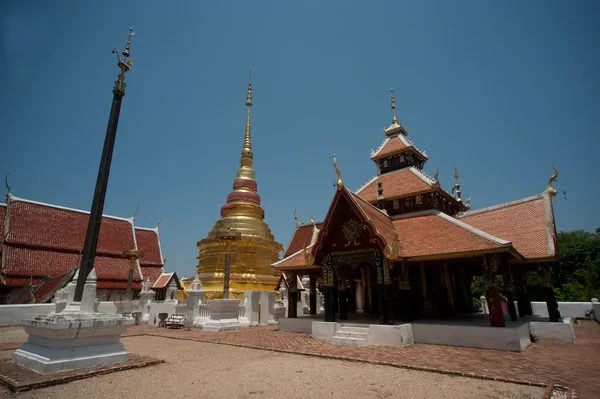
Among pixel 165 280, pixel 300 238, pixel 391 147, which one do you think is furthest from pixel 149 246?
pixel 391 147

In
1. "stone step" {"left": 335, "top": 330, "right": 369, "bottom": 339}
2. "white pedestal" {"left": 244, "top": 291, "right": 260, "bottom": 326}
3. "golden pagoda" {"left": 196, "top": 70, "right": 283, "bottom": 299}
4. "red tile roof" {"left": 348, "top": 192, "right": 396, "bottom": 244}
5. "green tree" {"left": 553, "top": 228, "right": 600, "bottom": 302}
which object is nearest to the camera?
"stone step" {"left": 335, "top": 330, "right": 369, "bottom": 339}

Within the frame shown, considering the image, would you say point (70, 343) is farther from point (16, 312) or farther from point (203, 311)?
point (203, 311)

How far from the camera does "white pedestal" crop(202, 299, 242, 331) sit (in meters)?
14.7

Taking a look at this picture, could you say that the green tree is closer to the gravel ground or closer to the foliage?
the foliage

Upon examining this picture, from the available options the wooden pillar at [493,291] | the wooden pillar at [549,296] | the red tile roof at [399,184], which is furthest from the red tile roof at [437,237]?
the wooden pillar at [549,296]

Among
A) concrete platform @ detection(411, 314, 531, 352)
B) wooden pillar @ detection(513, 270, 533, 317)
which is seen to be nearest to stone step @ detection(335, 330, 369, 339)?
concrete platform @ detection(411, 314, 531, 352)

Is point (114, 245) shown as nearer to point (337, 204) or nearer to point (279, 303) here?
point (279, 303)

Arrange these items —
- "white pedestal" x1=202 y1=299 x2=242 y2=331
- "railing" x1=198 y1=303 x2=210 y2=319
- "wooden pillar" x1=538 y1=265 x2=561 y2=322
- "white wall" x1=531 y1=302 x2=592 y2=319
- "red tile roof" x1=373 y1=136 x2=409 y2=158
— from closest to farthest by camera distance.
Answer: "wooden pillar" x1=538 y1=265 x2=561 y2=322 → "white pedestal" x1=202 y1=299 x2=242 y2=331 → "railing" x1=198 y1=303 x2=210 y2=319 → "red tile roof" x1=373 y1=136 x2=409 y2=158 → "white wall" x1=531 y1=302 x2=592 y2=319

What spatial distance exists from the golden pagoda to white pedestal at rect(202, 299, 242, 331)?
4.56m

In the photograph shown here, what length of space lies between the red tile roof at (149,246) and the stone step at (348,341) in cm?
2412

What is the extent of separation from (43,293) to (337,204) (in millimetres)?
17727

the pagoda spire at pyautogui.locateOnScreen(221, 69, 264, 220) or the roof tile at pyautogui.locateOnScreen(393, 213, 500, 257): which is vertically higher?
the pagoda spire at pyautogui.locateOnScreen(221, 69, 264, 220)

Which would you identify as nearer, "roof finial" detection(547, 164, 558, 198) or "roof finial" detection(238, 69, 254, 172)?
"roof finial" detection(547, 164, 558, 198)

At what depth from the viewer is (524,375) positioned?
6.31 metres
